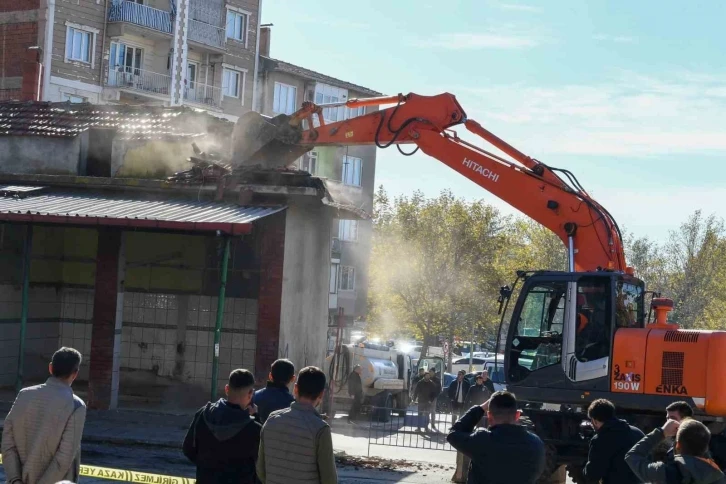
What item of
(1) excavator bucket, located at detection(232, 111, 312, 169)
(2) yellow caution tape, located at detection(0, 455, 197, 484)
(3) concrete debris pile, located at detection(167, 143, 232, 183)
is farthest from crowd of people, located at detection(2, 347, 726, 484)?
(3) concrete debris pile, located at detection(167, 143, 232, 183)

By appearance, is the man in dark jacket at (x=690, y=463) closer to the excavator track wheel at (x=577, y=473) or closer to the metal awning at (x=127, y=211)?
the excavator track wheel at (x=577, y=473)

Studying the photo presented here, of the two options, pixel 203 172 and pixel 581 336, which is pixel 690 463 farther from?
pixel 203 172

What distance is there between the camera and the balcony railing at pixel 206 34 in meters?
49.5

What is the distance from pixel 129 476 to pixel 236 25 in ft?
139

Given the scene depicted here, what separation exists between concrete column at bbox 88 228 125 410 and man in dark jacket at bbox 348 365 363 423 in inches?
315

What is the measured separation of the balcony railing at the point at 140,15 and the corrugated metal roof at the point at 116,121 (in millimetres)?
23477

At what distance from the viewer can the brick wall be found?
18500 mm

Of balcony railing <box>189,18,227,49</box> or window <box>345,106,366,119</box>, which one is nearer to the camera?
balcony railing <box>189,18,227,49</box>

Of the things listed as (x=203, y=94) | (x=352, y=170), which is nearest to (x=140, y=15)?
(x=203, y=94)

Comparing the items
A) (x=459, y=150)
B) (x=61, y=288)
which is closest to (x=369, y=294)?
(x=61, y=288)

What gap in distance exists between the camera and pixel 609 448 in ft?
27.5

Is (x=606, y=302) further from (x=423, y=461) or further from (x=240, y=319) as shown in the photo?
(x=240, y=319)

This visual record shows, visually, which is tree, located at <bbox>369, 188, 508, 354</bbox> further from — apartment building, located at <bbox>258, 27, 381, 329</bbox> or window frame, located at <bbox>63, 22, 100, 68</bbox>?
window frame, located at <bbox>63, 22, 100, 68</bbox>

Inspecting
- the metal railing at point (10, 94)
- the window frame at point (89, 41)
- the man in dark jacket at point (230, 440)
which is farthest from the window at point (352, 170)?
the man in dark jacket at point (230, 440)
